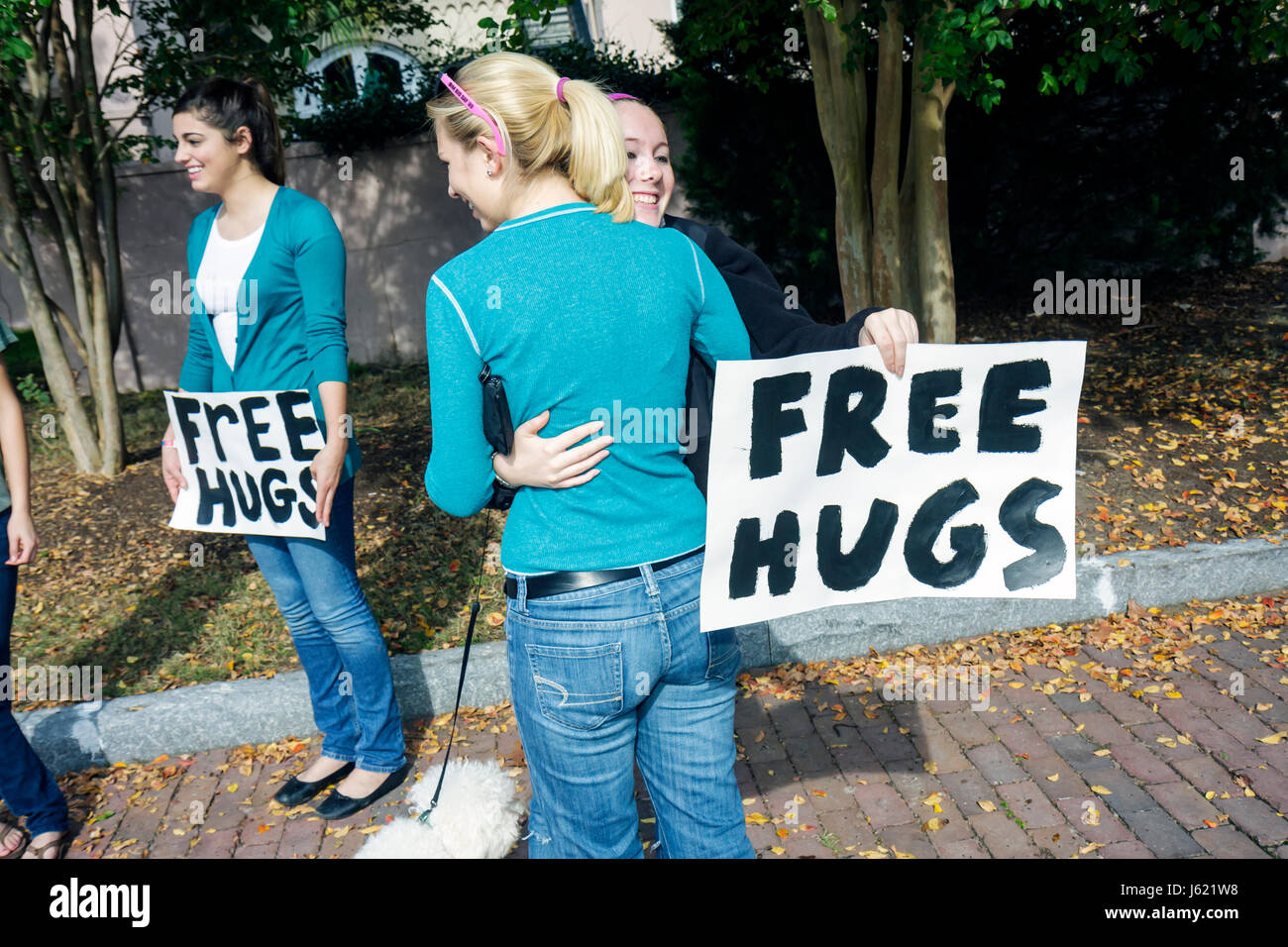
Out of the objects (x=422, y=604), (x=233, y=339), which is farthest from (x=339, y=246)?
(x=422, y=604)

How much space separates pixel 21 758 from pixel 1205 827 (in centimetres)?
384

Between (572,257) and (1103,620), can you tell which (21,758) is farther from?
(1103,620)

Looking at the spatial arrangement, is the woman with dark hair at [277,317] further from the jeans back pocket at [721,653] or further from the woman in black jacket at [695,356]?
the jeans back pocket at [721,653]

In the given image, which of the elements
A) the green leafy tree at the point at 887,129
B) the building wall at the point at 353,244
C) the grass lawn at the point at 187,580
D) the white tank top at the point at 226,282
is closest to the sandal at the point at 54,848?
the grass lawn at the point at 187,580

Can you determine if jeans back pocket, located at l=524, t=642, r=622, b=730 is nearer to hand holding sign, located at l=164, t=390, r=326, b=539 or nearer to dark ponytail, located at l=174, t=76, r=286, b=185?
hand holding sign, located at l=164, t=390, r=326, b=539

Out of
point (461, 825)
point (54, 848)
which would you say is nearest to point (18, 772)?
point (54, 848)

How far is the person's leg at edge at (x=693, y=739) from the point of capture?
1.98 meters

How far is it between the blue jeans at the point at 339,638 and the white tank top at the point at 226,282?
0.62 metres

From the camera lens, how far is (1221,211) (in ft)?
31.1

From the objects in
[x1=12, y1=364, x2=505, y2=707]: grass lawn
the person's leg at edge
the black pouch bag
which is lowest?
[x1=12, y1=364, x2=505, y2=707]: grass lawn

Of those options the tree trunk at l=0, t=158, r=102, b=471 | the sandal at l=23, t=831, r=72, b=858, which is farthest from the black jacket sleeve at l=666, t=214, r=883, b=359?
the tree trunk at l=0, t=158, r=102, b=471

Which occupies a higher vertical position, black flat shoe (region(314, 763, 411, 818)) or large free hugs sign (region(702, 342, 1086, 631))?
large free hugs sign (region(702, 342, 1086, 631))

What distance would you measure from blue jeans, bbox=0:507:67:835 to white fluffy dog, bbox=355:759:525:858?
1443mm

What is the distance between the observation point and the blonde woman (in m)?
1.75
